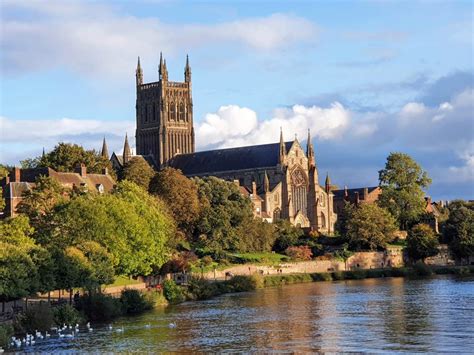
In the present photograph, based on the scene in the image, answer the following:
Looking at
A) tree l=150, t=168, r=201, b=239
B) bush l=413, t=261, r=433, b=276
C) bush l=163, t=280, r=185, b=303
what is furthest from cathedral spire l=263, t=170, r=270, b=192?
bush l=163, t=280, r=185, b=303

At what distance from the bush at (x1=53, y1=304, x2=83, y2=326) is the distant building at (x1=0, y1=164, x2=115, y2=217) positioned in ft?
113

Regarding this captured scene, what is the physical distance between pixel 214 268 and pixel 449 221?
166 ft

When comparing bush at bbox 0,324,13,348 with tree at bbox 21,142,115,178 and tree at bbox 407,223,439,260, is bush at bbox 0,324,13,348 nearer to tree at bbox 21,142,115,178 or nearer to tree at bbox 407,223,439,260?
tree at bbox 21,142,115,178

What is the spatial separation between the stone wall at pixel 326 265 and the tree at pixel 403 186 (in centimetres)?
1132

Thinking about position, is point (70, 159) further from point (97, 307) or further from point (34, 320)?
point (34, 320)

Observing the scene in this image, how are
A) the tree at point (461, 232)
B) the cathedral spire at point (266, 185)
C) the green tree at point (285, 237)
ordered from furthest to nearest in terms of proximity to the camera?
the cathedral spire at point (266, 185) → the tree at point (461, 232) → the green tree at point (285, 237)

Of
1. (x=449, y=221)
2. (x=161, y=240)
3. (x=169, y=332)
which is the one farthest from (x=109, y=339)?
(x=449, y=221)

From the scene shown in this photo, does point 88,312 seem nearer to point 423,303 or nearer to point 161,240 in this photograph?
point 161,240

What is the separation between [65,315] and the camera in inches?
2502

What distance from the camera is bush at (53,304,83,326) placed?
63072 mm

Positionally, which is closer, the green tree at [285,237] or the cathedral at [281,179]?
the green tree at [285,237]

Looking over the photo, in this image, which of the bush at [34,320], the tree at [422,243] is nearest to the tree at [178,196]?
the tree at [422,243]

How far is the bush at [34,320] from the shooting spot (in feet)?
195

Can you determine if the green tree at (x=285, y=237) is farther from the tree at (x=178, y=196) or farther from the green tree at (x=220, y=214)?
the tree at (x=178, y=196)
